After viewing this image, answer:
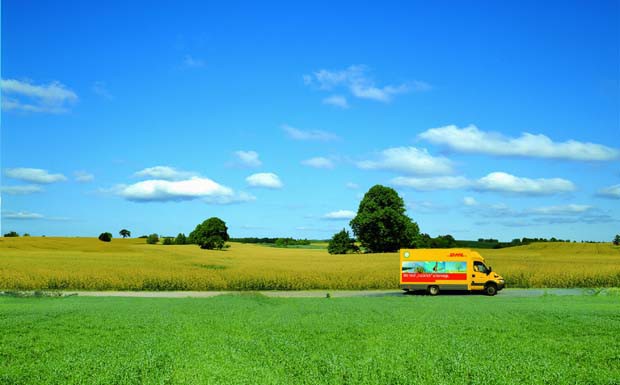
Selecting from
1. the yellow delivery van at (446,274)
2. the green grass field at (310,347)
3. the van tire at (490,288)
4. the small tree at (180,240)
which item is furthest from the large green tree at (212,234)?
the green grass field at (310,347)

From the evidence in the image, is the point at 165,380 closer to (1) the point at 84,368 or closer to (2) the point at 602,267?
(1) the point at 84,368

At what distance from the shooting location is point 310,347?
15.4m

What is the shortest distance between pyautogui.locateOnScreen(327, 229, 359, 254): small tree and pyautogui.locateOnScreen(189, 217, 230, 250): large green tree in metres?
26.9

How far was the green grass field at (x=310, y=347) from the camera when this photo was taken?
12.5 m

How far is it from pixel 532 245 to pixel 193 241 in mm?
76877

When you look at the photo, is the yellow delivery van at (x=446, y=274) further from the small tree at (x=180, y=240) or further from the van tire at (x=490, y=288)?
the small tree at (x=180, y=240)

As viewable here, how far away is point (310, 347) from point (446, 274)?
33.0m

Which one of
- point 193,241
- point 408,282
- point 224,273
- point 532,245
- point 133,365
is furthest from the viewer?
point 193,241

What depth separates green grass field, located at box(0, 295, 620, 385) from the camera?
12547mm

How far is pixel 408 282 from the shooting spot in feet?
153

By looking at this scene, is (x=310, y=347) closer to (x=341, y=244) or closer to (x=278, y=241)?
(x=341, y=244)

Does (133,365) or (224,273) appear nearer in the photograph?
(133,365)

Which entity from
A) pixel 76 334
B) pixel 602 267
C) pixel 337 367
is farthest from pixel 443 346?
pixel 602 267

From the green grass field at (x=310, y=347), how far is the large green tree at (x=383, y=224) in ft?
290
